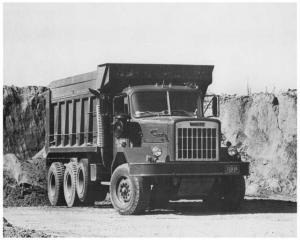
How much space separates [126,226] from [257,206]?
609 cm

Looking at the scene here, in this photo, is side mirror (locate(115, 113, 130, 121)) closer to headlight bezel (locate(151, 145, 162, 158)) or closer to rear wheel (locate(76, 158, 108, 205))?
headlight bezel (locate(151, 145, 162, 158))

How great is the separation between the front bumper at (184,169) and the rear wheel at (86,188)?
317 cm

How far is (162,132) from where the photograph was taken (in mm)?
19969

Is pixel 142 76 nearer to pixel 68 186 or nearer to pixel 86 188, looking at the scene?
pixel 86 188

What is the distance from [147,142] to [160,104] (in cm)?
106

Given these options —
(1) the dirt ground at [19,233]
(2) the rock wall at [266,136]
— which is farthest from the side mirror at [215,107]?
(2) the rock wall at [266,136]

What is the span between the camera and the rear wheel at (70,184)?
23.2 metres

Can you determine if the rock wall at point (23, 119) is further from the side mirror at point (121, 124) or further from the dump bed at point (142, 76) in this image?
the side mirror at point (121, 124)

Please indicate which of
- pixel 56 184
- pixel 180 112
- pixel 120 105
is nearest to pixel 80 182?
pixel 56 184

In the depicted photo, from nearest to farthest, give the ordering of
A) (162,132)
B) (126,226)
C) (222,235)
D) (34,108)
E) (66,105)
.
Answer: (222,235), (126,226), (162,132), (66,105), (34,108)

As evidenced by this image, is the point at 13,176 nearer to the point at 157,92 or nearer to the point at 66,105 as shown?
the point at 66,105

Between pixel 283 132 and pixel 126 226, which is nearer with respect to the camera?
pixel 126 226

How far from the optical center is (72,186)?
23.3 m

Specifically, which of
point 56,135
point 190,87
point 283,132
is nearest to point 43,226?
point 190,87
